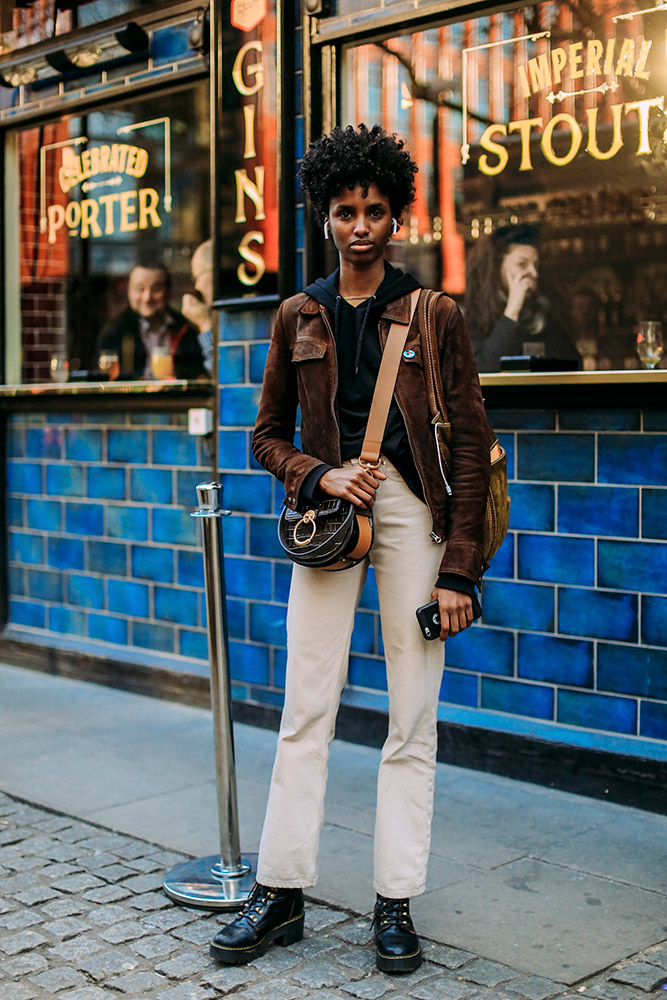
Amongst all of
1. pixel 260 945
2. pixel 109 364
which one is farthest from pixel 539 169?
pixel 260 945

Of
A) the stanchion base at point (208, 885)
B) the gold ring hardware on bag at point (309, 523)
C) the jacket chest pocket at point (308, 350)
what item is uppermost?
the jacket chest pocket at point (308, 350)

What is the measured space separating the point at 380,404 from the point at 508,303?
7.68 ft

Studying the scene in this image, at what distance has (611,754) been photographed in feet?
16.0

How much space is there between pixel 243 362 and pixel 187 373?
0.76 meters

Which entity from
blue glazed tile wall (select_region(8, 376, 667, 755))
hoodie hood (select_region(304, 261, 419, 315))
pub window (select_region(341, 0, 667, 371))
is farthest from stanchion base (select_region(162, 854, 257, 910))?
pub window (select_region(341, 0, 667, 371))

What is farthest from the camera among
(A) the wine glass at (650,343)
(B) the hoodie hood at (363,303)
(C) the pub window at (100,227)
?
(C) the pub window at (100,227)

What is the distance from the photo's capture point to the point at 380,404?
3.42 metres

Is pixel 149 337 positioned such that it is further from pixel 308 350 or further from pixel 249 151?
pixel 308 350

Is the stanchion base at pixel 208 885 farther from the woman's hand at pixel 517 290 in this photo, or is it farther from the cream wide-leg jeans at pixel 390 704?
the woman's hand at pixel 517 290

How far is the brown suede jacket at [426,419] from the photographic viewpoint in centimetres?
342

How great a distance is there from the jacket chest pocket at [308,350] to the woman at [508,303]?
6.75 feet

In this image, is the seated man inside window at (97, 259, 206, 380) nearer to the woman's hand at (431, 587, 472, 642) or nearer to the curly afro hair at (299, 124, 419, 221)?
the curly afro hair at (299, 124, 419, 221)

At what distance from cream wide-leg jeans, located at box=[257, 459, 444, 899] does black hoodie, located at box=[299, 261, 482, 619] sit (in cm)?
5

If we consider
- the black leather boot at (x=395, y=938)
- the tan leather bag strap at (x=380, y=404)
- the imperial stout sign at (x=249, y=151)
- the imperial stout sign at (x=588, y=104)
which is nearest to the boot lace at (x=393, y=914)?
the black leather boot at (x=395, y=938)
